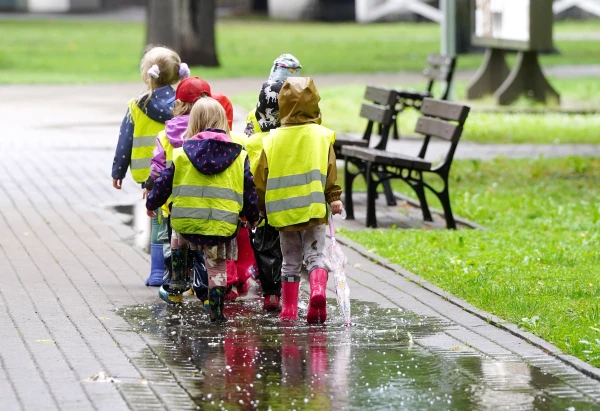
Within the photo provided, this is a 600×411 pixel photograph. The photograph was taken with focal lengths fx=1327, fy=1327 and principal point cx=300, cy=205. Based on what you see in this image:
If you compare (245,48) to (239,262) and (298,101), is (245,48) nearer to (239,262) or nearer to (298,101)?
(239,262)

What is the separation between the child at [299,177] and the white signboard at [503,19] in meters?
13.7

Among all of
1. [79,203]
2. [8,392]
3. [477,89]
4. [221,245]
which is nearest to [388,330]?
[221,245]

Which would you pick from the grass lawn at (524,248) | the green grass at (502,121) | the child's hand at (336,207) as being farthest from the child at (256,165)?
the green grass at (502,121)

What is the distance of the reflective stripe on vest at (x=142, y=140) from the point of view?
848 cm

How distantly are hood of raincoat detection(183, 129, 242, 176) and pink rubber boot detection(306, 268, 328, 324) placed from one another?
800mm

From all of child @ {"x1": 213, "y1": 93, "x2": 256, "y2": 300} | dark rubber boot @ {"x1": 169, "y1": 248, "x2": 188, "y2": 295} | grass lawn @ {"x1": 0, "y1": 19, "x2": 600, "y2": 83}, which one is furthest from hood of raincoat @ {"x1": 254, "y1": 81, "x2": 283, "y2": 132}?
grass lawn @ {"x1": 0, "y1": 19, "x2": 600, "y2": 83}

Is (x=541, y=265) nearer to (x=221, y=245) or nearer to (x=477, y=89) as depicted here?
(x=221, y=245)

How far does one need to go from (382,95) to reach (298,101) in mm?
5898

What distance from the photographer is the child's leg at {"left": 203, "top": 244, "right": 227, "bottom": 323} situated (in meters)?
7.43

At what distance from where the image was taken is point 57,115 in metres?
19.1

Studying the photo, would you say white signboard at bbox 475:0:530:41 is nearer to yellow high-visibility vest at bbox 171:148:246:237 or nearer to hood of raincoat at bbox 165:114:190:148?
hood of raincoat at bbox 165:114:190:148

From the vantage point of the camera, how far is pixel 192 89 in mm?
7711

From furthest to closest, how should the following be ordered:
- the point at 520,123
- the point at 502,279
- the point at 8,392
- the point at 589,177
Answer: the point at 520,123 < the point at 589,177 < the point at 502,279 < the point at 8,392

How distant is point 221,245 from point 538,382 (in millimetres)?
2109
